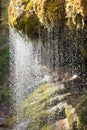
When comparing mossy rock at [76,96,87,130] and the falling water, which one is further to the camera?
mossy rock at [76,96,87,130]

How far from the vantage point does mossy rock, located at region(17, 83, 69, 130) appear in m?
5.29

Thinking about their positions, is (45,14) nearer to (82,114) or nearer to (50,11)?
(50,11)

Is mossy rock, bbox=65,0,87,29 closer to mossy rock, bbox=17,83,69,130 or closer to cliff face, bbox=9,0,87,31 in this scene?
cliff face, bbox=9,0,87,31

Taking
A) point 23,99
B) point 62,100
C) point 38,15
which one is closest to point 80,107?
point 62,100

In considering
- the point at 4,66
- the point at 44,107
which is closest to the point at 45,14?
the point at 44,107

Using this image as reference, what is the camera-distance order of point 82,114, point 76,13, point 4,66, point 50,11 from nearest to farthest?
1. point 76,13
2. point 50,11
3. point 82,114
4. point 4,66

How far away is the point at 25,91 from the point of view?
745cm

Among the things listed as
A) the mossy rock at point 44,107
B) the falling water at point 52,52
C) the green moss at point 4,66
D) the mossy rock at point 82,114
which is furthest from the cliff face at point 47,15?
the green moss at point 4,66

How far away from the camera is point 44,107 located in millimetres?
5742

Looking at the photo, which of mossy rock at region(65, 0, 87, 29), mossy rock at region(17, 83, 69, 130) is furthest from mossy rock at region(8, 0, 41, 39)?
mossy rock at region(17, 83, 69, 130)

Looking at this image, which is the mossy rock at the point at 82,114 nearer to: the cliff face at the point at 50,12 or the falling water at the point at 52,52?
the falling water at the point at 52,52

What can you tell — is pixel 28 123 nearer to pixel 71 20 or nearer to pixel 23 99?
pixel 23 99

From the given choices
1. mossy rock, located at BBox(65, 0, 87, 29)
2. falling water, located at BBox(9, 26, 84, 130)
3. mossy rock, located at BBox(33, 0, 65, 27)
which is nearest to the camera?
mossy rock, located at BBox(65, 0, 87, 29)

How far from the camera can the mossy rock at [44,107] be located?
529cm
